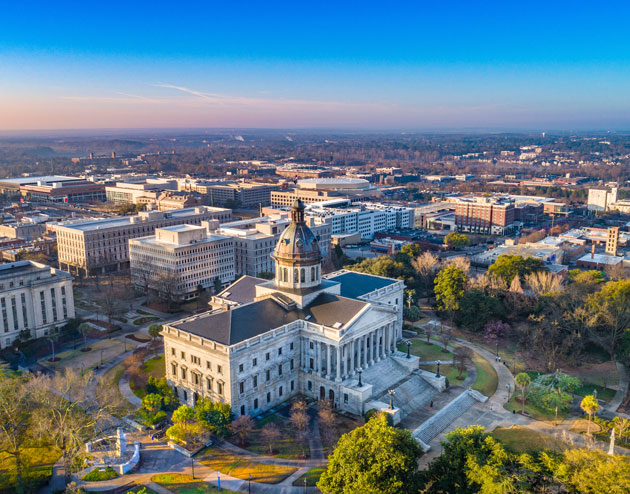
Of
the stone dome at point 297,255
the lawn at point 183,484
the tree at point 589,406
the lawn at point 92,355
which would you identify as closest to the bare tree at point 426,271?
the stone dome at point 297,255

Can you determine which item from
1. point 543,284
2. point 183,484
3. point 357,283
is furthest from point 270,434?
point 543,284

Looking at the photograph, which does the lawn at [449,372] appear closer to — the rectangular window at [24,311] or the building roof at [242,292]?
the building roof at [242,292]

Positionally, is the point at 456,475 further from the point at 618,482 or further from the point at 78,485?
the point at 78,485

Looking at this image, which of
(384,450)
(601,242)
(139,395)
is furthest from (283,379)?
(601,242)

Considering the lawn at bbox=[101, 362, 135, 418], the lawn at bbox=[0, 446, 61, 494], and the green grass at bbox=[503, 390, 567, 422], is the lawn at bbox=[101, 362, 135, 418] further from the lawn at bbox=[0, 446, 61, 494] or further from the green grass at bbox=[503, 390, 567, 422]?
the green grass at bbox=[503, 390, 567, 422]

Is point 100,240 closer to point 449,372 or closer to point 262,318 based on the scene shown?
point 262,318

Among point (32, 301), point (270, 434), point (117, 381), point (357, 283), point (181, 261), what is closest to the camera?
point (270, 434)
